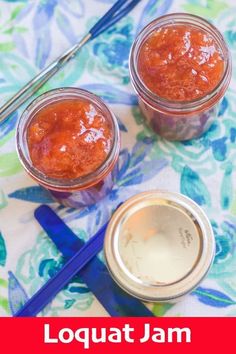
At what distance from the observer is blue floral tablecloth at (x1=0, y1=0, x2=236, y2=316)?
1.36 metres

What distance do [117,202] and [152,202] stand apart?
0.09m

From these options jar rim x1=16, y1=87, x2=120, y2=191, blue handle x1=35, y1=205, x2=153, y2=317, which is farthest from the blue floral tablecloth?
jar rim x1=16, y1=87, x2=120, y2=191

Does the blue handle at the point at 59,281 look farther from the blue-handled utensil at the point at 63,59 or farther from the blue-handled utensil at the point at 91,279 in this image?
the blue-handled utensil at the point at 63,59

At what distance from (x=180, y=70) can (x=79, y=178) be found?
27 centimetres

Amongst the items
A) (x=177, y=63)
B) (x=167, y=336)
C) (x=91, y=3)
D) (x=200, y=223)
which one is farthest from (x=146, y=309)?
(x=91, y=3)

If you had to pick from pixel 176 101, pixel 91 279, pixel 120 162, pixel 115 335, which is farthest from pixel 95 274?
pixel 176 101

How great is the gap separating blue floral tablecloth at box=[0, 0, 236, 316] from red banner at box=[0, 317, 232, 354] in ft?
0.07

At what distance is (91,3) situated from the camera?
4.94 feet

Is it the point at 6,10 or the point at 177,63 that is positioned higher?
the point at 6,10

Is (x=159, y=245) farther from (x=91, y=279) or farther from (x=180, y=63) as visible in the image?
(x=180, y=63)

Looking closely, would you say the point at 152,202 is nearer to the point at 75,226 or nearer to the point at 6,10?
the point at 75,226

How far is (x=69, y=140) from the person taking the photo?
1.29m

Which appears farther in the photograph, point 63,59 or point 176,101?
point 63,59

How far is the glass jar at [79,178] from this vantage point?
1288 millimetres
